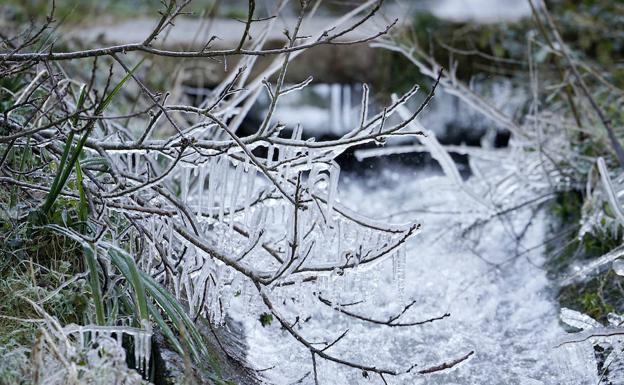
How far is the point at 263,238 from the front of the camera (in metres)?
3.15

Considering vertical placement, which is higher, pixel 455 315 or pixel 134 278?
pixel 134 278

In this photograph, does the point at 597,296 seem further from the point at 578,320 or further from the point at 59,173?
the point at 59,173

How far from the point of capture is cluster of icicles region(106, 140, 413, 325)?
294cm

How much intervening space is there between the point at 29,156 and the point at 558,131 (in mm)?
3202

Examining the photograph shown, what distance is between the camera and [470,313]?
4.02m

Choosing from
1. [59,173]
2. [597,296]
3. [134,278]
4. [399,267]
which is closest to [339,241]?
[399,267]

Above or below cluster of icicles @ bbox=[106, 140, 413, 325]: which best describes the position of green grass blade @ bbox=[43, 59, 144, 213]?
above

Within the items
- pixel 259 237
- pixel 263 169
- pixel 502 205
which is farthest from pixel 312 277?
pixel 502 205

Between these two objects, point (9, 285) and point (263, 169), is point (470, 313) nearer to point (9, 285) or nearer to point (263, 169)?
point (263, 169)

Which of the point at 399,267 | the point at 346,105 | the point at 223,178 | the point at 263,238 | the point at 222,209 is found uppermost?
the point at 346,105

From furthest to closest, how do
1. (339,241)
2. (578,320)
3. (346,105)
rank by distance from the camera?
(346,105)
(578,320)
(339,241)

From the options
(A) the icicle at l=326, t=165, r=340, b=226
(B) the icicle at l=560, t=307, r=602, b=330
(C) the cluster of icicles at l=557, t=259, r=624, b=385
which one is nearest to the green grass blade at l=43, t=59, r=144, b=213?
(A) the icicle at l=326, t=165, r=340, b=226

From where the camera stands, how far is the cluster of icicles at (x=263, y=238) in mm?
2936

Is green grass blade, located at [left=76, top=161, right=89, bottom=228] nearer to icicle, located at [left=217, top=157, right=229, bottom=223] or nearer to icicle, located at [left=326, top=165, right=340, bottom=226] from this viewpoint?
icicle, located at [left=217, top=157, right=229, bottom=223]
